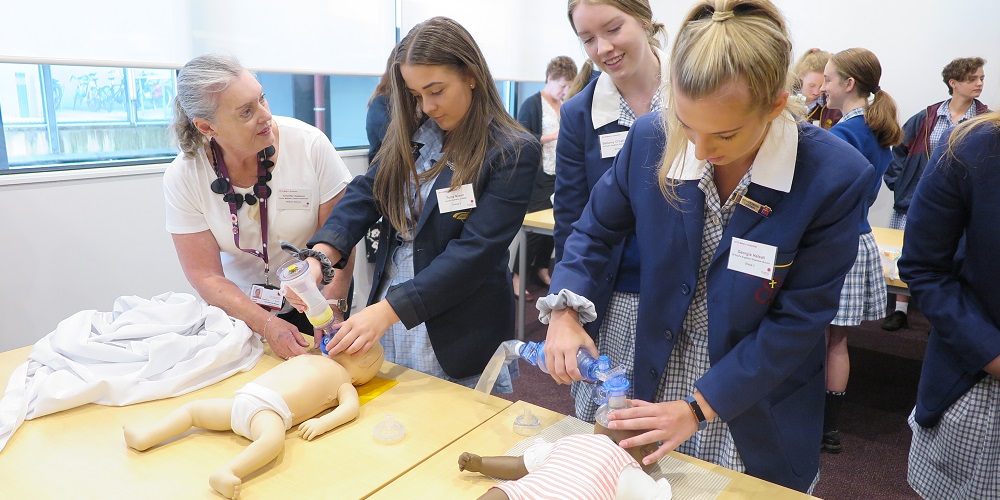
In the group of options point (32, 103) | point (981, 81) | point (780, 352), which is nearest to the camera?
point (780, 352)

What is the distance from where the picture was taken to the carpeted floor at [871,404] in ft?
9.21

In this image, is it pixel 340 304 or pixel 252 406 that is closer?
pixel 252 406

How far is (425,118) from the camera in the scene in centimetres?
185

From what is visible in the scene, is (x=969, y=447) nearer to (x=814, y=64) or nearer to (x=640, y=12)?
(x=640, y=12)

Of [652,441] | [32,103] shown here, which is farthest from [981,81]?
[32,103]

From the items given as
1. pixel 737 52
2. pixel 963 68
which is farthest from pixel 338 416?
pixel 963 68

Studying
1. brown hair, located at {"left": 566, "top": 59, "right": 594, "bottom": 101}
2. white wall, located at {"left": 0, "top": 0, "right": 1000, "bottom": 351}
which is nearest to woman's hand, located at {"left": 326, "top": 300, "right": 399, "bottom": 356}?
brown hair, located at {"left": 566, "top": 59, "right": 594, "bottom": 101}

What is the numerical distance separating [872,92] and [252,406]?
3300mm

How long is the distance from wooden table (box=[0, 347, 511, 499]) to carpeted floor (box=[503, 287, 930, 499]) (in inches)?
74.0

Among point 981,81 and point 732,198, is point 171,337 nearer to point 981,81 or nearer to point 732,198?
point 732,198

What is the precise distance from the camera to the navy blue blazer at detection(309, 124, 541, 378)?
164cm

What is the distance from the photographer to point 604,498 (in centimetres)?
104

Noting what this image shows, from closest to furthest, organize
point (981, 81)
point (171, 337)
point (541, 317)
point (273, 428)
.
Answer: point (273, 428)
point (541, 317)
point (171, 337)
point (981, 81)

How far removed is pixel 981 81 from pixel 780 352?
463cm
